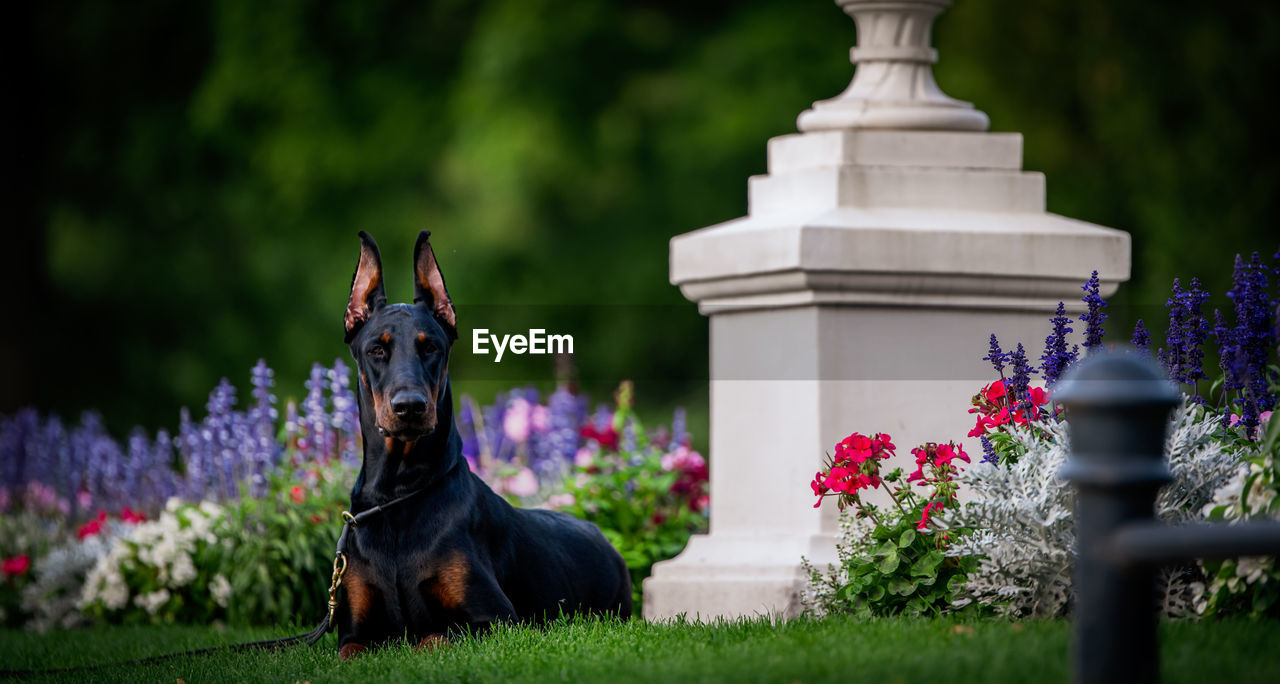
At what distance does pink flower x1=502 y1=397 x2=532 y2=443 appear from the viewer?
9898mm

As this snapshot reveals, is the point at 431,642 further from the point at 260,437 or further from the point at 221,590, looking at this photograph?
the point at 260,437

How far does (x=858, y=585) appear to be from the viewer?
543 cm

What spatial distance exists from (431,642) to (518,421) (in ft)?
14.7

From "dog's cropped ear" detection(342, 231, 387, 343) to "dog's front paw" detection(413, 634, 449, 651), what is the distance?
109 cm

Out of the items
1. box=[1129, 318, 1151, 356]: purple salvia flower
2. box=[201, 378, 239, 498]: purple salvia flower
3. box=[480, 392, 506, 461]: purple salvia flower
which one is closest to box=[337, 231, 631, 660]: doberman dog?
box=[1129, 318, 1151, 356]: purple salvia flower

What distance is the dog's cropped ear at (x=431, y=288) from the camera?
5812 millimetres

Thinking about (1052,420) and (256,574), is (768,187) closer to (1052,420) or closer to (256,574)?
(1052,420)

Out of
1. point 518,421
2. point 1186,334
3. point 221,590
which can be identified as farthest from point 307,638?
point 518,421

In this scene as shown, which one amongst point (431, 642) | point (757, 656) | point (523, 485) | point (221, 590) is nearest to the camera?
point (757, 656)

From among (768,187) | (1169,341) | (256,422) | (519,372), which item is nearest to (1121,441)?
(1169,341)

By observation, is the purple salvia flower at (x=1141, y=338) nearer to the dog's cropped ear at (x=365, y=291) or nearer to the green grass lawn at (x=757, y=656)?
the green grass lawn at (x=757, y=656)

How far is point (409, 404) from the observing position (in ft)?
17.6

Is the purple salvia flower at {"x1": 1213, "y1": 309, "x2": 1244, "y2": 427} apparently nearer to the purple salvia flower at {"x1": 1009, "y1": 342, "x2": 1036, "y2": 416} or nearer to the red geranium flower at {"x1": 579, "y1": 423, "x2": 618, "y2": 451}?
the purple salvia flower at {"x1": 1009, "y1": 342, "x2": 1036, "y2": 416}

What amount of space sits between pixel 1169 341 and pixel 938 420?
3.62 feet
